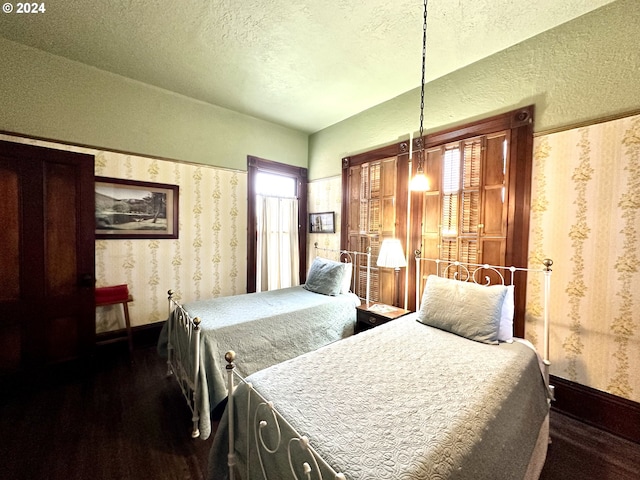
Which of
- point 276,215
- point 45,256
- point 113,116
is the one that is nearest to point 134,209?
point 45,256

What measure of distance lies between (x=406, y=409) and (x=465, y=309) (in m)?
1.09

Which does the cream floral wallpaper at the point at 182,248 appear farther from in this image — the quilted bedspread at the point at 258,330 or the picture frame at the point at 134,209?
the quilted bedspread at the point at 258,330

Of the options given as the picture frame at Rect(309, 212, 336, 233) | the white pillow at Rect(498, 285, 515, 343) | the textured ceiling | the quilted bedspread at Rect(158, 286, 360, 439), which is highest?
the textured ceiling

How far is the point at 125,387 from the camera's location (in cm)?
232

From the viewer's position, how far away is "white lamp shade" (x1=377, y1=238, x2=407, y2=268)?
8.85 ft

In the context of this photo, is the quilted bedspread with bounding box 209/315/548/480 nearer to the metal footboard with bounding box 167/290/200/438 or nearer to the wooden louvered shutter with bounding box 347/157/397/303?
the metal footboard with bounding box 167/290/200/438

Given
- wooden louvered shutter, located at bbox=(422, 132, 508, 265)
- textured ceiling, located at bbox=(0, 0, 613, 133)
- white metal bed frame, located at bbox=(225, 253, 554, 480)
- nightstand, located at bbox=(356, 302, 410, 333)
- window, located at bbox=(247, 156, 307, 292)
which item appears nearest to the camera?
white metal bed frame, located at bbox=(225, 253, 554, 480)

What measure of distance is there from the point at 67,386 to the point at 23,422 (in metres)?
0.48

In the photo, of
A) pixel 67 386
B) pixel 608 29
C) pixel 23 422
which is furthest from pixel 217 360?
Answer: pixel 608 29

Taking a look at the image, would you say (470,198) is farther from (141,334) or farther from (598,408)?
(141,334)

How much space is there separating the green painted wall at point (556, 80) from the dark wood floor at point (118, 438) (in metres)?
2.33

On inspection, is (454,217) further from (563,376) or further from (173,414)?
(173,414)

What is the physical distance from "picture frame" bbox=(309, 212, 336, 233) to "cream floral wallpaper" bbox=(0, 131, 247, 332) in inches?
43.2

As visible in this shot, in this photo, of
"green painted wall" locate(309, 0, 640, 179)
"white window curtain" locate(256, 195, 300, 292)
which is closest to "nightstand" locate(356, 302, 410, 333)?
"white window curtain" locate(256, 195, 300, 292)
